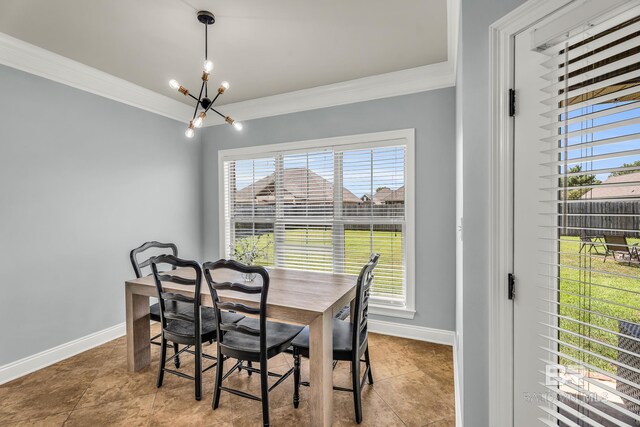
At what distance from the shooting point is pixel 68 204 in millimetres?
2943

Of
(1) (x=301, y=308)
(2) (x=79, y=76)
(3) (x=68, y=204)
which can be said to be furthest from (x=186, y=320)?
(2) (x=79, y=76)

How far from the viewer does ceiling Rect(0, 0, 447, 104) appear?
2.12m

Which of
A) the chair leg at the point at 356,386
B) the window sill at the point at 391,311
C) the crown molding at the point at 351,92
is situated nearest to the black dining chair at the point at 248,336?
the chair leg at the point at 356,386

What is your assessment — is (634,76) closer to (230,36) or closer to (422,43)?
(422,43)

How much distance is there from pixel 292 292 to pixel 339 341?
0.48 m

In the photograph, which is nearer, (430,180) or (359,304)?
(359,304)

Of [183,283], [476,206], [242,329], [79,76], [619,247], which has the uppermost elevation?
[79,76]

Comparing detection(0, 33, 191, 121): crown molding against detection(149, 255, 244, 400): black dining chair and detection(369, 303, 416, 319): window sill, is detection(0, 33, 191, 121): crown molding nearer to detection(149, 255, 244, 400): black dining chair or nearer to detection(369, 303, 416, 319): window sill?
detection(149, 255, 244, 400): black dining chair

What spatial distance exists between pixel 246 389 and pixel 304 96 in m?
3.06

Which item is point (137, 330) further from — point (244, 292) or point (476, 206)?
point (476, 206)

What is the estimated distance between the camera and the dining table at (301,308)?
1903mm

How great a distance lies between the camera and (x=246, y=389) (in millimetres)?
2359

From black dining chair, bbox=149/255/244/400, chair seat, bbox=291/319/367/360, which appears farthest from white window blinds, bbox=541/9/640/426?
black dining chair, bbox=149/255/244/400

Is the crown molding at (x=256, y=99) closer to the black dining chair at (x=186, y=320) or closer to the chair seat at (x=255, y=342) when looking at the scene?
the black dining chair at (x=186, y=320)
